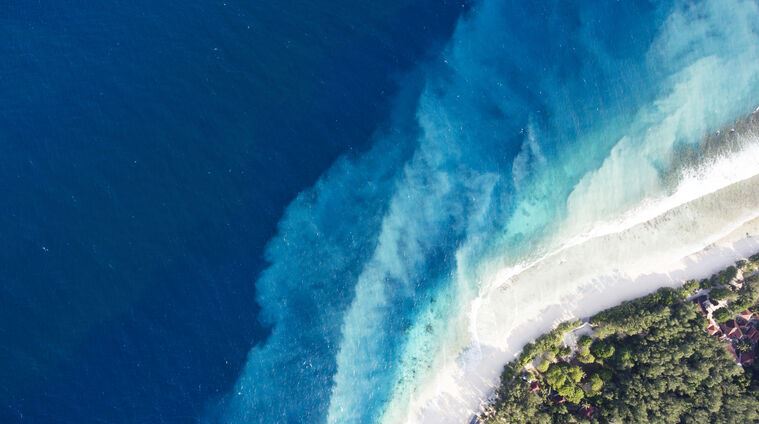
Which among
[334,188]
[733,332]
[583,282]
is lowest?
[334,188]

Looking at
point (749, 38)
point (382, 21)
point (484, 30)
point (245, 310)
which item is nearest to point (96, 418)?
point (245, 310)

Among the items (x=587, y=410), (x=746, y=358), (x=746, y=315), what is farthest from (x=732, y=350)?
(x=587, y=410)

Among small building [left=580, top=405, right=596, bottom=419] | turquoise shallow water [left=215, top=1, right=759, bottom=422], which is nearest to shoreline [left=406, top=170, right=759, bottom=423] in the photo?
turquoise shallow water [left=215, top=1, right=759, bottom=422]

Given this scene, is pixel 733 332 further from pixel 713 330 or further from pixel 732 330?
pixel 713 330

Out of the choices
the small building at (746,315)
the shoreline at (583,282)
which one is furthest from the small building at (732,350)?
the shoreline at (583,282)

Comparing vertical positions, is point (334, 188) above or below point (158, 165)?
above
